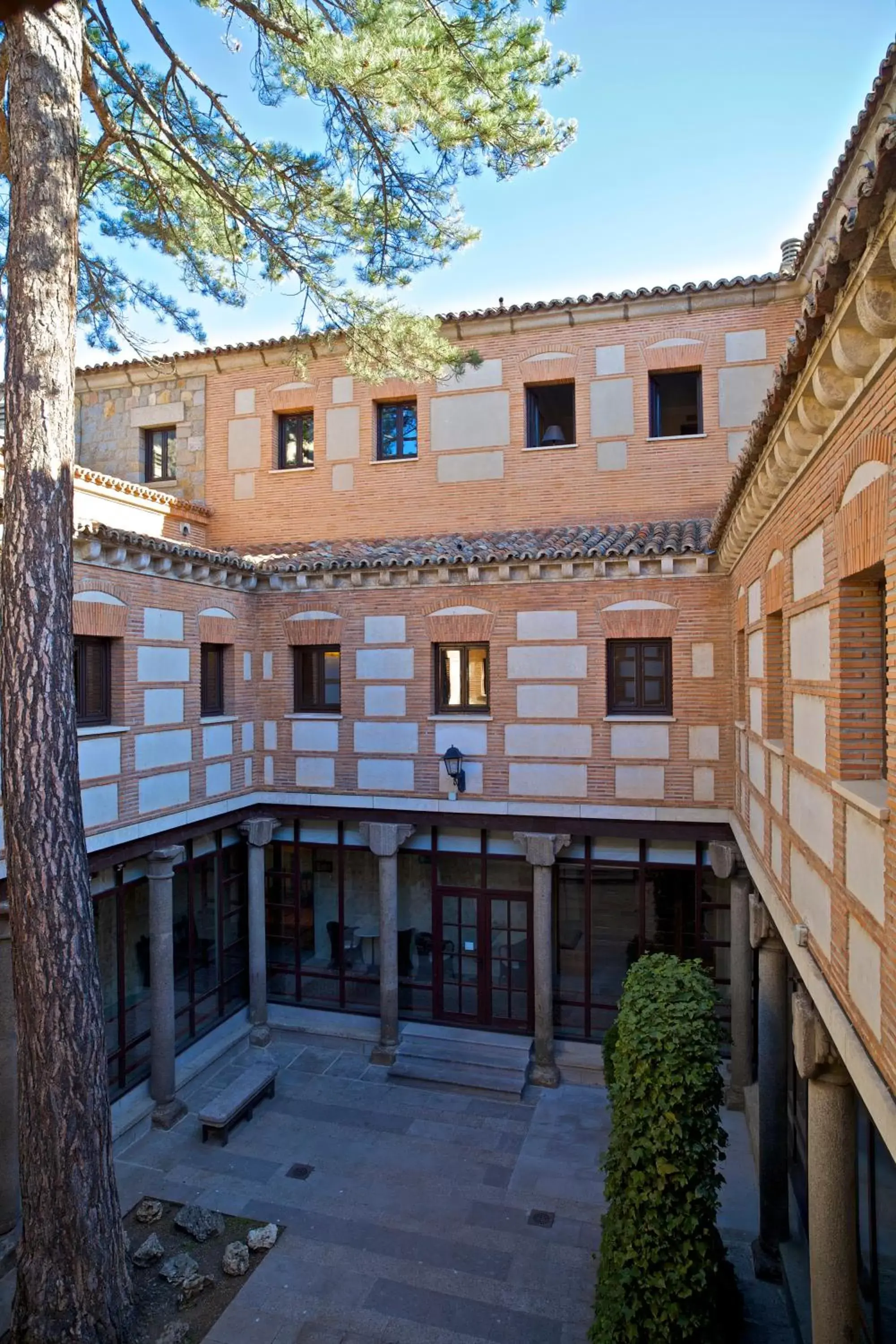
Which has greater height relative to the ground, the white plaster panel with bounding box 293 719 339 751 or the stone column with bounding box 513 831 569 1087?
the white plaster panel with bounding box 293 719 339 751

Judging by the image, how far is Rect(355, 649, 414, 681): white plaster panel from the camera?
444 inches

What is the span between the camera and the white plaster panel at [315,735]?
11.7m

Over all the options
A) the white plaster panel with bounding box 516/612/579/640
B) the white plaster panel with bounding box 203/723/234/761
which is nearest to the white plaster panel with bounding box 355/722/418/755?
the white plaster panel with bounding box 203/723/234/761

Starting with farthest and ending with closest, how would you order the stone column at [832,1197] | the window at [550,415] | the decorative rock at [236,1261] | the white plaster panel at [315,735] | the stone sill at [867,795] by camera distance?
the window at [550,415] < the white plaster panel at [315,735] < the decorative rock at [236,1261] < the stone column at [832,1197] < the stone sill at [867,795]

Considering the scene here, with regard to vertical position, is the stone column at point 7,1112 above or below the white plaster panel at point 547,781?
below

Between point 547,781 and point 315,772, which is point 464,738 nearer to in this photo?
point 547,781

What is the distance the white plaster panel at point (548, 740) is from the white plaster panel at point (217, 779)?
3904mm

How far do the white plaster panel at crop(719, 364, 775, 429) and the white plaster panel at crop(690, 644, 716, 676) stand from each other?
135 inches

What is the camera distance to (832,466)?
422 cm

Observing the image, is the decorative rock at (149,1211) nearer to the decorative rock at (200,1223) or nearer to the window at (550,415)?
the decorative rock at (200,1223)

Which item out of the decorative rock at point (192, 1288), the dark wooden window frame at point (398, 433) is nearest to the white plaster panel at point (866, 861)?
the decorative rock at point (192, 1288)

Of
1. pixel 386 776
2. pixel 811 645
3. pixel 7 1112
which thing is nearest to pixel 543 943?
pixel 386 776

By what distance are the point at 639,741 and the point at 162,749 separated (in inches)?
235

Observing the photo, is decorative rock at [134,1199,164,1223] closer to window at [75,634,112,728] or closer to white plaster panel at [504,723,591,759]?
window at [75,634,112,728]
